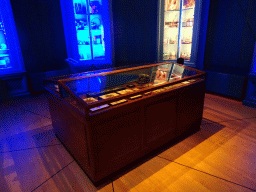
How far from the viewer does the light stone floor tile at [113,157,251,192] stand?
80.2 inches

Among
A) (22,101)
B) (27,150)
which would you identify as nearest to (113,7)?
(22,101)

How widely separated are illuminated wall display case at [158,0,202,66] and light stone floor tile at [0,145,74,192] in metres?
4.22

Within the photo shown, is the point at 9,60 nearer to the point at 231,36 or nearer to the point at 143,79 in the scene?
the point at 143,79

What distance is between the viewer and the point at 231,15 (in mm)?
4434

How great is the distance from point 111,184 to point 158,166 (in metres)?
0.67

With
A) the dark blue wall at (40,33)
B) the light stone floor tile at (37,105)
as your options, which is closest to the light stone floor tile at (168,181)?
the light stone floor tile at (37,105)

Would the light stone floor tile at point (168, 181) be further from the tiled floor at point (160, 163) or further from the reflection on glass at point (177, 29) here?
the reflection on glass at point (177, 29)

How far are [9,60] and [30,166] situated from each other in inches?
159

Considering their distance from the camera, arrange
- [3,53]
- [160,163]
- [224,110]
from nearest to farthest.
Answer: [160,163]
[224,110]
[3,53]

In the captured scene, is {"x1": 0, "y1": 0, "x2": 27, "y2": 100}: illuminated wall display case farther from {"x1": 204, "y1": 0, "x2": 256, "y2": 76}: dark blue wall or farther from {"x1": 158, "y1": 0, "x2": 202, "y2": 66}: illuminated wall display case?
{"x1": 204, "y1": 0, "x2": 256, "y2": 76}: dark blue wall

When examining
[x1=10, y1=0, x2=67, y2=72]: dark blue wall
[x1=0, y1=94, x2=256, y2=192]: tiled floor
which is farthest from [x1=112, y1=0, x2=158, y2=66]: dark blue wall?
[x1=0, y1=94, x2=256, y2=192]: tiled floor

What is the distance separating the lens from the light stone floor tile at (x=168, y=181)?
204 centimetres

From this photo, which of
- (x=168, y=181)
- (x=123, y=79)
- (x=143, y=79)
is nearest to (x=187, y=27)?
(x=143, y=79)

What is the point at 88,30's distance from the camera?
5.73 meters
